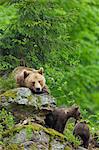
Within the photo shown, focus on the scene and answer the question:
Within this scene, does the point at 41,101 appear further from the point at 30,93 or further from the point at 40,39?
the point at 40,39

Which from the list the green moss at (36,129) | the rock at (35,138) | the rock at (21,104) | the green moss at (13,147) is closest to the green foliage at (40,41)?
the rock at (21,104)

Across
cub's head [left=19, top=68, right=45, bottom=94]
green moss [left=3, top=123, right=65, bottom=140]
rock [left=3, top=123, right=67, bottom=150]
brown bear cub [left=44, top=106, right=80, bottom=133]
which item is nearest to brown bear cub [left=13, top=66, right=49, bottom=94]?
cub's head [left=19, top=68, right=45, bottom=94]

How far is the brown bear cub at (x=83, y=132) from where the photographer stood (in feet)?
39.5

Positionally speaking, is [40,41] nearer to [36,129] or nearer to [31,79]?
[31,79]

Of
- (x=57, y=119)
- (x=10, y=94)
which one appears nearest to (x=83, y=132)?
(x=57, y=119)

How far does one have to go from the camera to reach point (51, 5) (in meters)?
14.9

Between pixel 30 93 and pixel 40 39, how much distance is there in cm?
224

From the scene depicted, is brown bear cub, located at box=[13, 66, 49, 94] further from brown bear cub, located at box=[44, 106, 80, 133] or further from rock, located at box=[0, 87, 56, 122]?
brown bear cub, located at box=[44, 106, 80, 133]

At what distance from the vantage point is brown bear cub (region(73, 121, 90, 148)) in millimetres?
12031

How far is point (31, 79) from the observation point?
42.7 feet

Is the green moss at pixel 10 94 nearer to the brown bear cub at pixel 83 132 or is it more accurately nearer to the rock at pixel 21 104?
the rock at pixel 21 104

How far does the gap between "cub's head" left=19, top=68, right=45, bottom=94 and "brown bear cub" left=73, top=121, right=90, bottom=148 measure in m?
1.04

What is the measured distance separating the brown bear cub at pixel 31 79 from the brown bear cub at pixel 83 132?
1.04 m

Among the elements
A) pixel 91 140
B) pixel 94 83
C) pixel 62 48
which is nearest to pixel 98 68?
pixel 94 83
